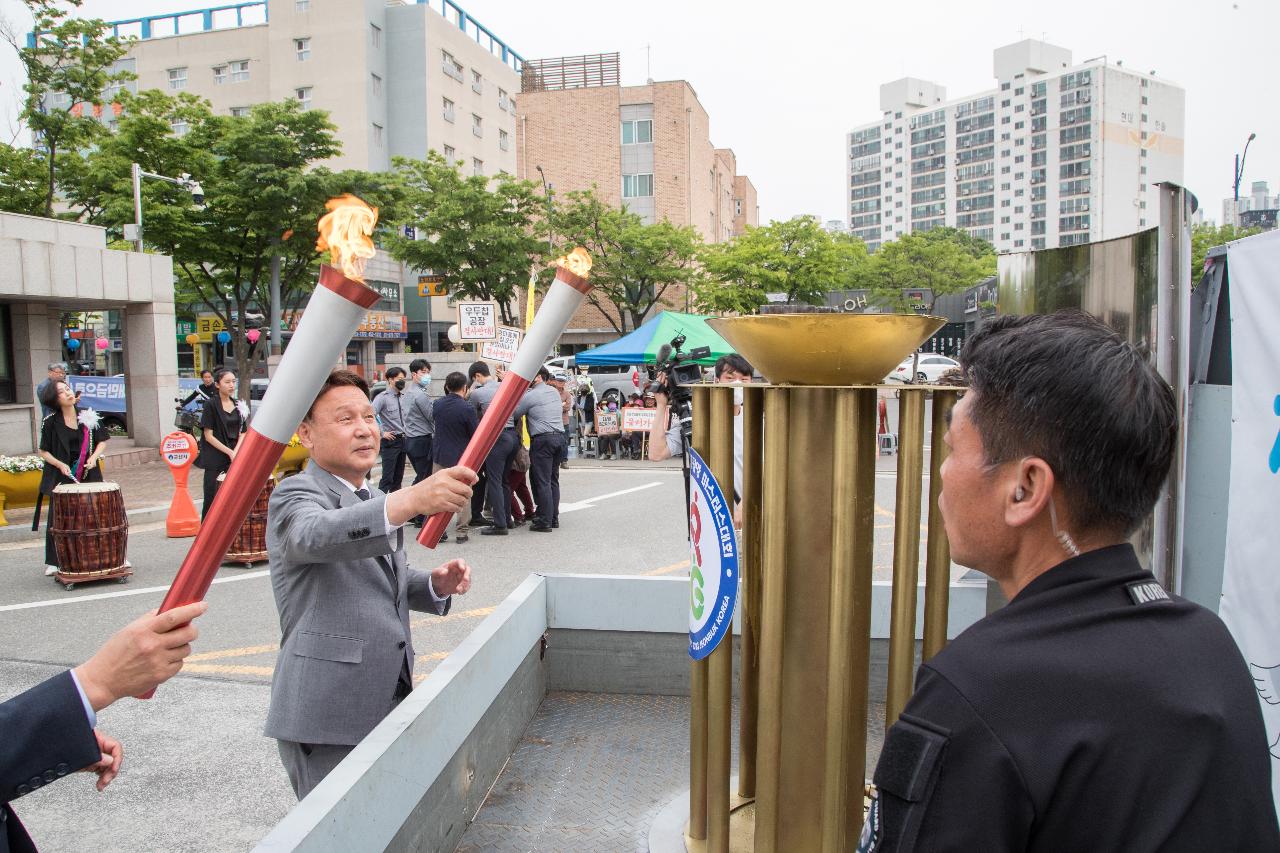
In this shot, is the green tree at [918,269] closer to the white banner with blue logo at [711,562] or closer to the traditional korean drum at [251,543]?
the traditional korean drum at [251,543]

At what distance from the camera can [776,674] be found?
6.72ft

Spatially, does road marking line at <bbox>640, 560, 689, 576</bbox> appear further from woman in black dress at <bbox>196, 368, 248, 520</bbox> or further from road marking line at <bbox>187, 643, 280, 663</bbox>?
woman in black dress at <bbox>196, 368, 248, 520</bbox>

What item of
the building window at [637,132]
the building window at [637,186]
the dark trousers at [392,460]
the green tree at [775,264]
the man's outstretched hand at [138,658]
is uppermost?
the building window at [637,132]

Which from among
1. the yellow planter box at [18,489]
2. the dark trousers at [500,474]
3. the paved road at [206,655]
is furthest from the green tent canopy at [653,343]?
the yellow planter box at [18,489]

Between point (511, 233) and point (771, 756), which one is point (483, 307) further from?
point (511, 233)

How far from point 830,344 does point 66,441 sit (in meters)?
8.95

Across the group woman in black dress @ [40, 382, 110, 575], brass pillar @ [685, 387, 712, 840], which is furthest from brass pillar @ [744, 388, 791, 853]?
woman in black dress @ [40, 382, 110, 575]

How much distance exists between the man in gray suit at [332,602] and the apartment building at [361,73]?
39331 millimetres

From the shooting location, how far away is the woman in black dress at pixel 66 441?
853 centimetres

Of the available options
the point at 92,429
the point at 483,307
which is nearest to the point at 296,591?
the point at 92,429

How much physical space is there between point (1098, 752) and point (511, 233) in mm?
31265

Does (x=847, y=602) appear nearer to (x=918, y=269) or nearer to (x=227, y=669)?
(x=227, y=669)

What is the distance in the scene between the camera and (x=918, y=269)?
44.3 m

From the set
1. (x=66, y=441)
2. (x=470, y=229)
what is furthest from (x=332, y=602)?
(x=470, y=229)
